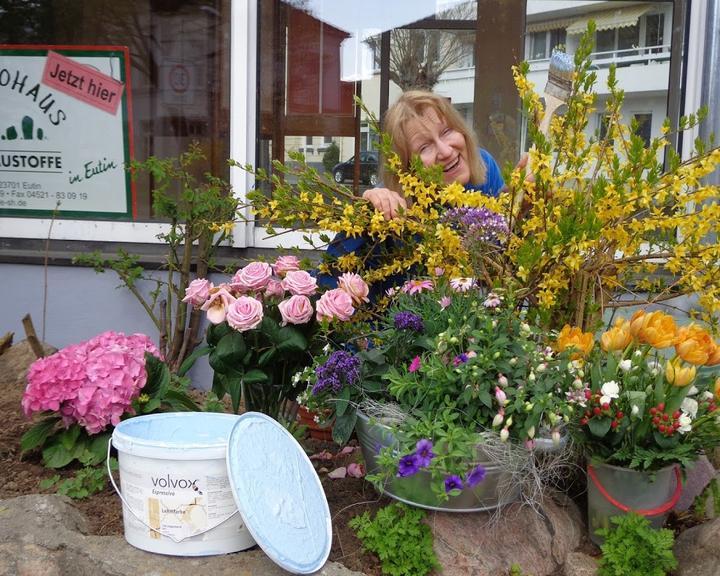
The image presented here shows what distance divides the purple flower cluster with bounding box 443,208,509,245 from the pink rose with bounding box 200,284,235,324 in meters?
0.72

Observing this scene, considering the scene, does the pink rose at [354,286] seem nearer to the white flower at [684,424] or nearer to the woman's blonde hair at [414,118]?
the woman's blonde hair at [414,118]

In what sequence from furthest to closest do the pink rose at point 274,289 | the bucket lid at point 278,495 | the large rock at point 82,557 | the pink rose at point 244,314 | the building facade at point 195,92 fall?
the building facade at point 195,92 → the pink rose at point 274,289 → the pink rose at point 244,314 → the large rock at point 82,557 → the bucket lid at point 278,495

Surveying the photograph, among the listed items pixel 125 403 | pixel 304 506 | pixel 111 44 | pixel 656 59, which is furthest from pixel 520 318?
pixel 111 44

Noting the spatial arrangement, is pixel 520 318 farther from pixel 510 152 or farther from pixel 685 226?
pixel 510 152

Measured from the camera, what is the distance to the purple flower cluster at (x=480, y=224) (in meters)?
2.20

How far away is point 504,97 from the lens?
160 inches

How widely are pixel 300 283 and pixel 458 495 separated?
0.83 m

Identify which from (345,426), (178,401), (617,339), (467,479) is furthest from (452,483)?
(178,401)

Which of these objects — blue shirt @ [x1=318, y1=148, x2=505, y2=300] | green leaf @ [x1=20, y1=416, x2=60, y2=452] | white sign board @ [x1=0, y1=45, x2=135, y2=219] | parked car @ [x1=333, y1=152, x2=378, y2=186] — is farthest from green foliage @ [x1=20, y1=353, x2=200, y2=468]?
parked car @ [x1=333, y1=152, x2=378, y2=186]

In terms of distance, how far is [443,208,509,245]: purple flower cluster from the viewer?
7.23ft

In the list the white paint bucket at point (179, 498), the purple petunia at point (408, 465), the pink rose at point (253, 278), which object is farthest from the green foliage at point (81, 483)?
the purple petunia at point (408, 465)

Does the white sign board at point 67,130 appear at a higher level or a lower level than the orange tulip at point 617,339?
higher

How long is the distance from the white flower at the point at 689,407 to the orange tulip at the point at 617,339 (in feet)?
0.70

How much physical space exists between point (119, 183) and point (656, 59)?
291 centimetres
